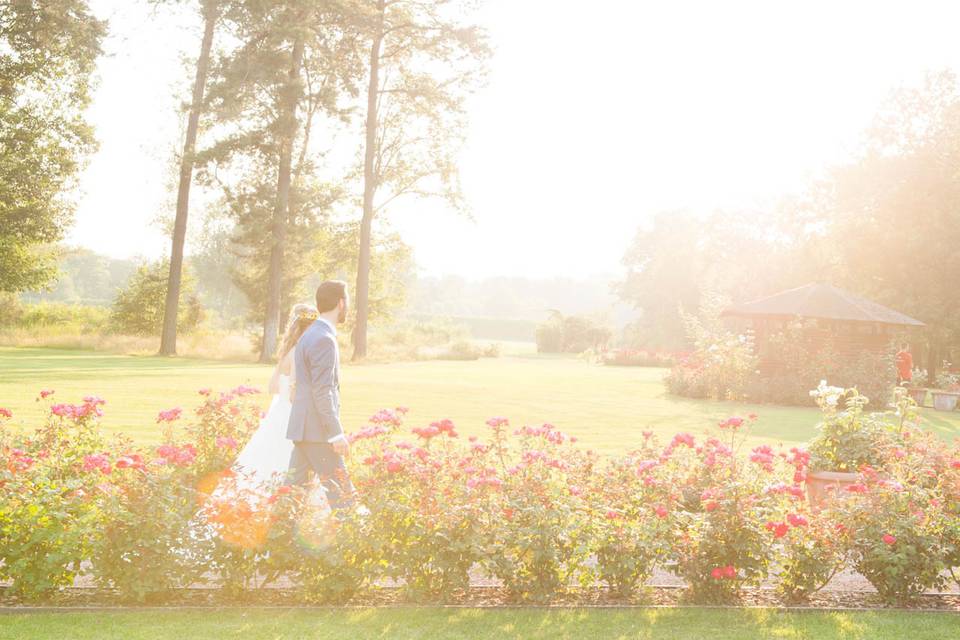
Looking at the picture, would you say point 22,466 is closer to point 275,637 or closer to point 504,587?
point 275,637

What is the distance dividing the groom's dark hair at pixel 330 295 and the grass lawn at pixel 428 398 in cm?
598

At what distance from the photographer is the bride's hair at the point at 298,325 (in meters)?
6.46

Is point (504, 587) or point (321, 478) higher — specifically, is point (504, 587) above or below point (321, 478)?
below

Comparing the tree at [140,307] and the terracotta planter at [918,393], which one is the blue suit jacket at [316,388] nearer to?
the terracotta planter at [918,393]

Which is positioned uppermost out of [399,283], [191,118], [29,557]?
[191,118]

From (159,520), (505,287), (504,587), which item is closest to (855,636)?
(504,587)

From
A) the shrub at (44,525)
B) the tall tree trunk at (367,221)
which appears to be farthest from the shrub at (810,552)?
the tall tree trunk at (367,221)

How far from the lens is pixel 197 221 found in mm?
74062

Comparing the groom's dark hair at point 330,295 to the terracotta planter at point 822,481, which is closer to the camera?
the groom's dark hair at point 330,295

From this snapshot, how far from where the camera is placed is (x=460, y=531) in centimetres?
518

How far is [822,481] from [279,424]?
5188 millimetres

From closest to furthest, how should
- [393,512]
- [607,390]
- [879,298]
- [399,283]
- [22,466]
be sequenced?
[393,512] → [22,466] → [607,390] → [879,298] → [399,283]

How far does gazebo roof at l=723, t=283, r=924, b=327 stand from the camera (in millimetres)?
25875

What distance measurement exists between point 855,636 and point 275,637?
360 cm
